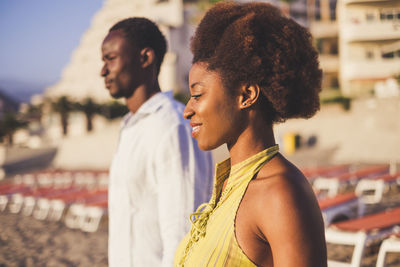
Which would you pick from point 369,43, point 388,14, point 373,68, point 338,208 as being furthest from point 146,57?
point 388,14

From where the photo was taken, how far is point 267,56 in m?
1.28

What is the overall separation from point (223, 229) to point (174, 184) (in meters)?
0.90

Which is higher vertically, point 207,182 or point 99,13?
point 99,13

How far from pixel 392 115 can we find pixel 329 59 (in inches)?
878

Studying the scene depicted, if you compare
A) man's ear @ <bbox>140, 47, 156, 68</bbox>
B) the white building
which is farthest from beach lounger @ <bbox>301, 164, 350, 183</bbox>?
the white building

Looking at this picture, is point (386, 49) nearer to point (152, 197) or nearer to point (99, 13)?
point (152, 197)

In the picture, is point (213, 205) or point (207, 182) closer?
point (213, 205)

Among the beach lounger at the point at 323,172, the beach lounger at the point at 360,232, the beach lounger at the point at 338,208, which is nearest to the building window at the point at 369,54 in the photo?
the beach lounger at the point at 323,172

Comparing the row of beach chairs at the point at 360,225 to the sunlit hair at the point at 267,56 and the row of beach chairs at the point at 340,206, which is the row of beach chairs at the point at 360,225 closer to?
the row of beach chairs at the point at 340,206

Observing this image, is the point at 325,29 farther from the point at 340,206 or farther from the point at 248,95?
the point at 248,95

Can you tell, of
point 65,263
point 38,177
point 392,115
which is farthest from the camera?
point 392,115

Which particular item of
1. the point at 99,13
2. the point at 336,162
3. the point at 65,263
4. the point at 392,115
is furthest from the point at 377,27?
the point at 99,13

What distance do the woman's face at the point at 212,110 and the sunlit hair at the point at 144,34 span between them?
1204mm

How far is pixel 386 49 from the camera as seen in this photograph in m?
36.9
